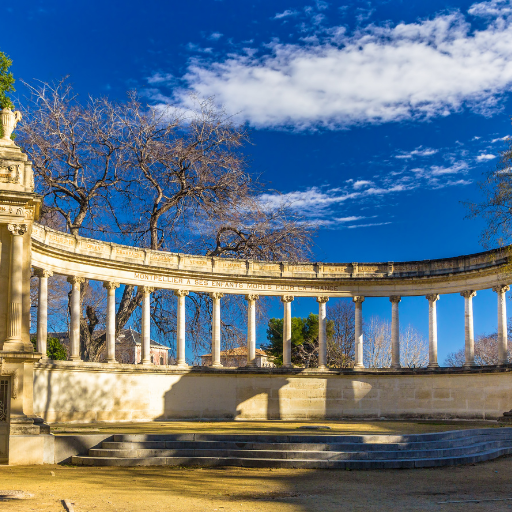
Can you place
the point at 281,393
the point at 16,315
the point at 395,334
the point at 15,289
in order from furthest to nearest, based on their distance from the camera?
the point at 395,334, the point at 281,393, the point at 15,289, the point at 16,315

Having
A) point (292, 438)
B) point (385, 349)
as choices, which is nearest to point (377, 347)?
point (385, 349)

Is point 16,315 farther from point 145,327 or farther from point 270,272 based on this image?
point 270,272

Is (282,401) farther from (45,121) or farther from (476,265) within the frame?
(45,121)

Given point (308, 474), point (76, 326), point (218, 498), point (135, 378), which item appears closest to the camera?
point (218, 498)

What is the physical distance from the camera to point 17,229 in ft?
97.7

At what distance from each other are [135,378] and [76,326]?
6854 mm

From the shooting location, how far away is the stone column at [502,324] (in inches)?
2103

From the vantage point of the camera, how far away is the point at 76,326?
50156mm

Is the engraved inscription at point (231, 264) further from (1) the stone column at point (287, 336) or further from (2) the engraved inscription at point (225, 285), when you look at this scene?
(1) the stone column at point (287, 336)

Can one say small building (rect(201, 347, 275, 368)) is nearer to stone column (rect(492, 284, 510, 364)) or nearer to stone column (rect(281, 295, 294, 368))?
stone column (rect(281, 295, 294, 368))

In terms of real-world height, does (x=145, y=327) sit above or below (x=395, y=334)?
above

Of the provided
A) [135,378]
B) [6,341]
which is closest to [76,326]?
[135,378]

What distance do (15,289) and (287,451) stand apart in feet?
44.7

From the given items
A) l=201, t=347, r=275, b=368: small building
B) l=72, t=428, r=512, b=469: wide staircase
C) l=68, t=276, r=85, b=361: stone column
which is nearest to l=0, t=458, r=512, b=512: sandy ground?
l=72, t=428, r=512, b=469: wide staircase
